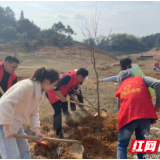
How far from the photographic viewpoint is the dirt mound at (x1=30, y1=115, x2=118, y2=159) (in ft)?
9.06

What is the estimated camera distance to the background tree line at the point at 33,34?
3938 centimetres

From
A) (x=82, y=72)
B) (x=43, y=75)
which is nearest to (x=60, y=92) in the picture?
(x=82, y=72)

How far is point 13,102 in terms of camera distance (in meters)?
1.64

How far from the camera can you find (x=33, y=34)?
154 ft

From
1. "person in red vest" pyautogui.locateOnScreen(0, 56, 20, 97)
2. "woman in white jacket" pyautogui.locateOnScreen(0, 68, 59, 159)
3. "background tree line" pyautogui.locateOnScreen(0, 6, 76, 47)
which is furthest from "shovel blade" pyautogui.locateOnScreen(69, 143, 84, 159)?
"background tree line" pyautogui.locateOnScreen(0, 6, 76, 47)

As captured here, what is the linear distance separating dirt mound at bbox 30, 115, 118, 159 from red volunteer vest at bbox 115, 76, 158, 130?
962 millimetres

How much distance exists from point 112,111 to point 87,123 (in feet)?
3.60

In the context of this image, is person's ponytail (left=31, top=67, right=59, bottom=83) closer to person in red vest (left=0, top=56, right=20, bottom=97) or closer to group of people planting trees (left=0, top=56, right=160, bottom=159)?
group of people planting trees (left=0, top=56, right=160, bottom=159)

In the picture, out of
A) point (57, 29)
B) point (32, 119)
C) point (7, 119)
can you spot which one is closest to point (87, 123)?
point (32, 119)

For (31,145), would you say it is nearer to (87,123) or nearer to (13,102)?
(87,123)

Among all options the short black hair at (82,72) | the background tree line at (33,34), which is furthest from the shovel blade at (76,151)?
the background tree line at (33,34)

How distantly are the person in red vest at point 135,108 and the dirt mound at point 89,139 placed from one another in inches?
31.1

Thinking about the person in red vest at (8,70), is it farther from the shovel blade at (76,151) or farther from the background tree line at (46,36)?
the background tree line at (46,36)

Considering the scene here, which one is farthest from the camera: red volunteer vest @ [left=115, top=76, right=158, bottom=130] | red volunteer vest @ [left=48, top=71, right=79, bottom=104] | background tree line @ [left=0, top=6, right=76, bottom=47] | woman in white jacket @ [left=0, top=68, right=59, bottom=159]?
background tree line @ [left=0, top=6, right=76, bottom=47]
